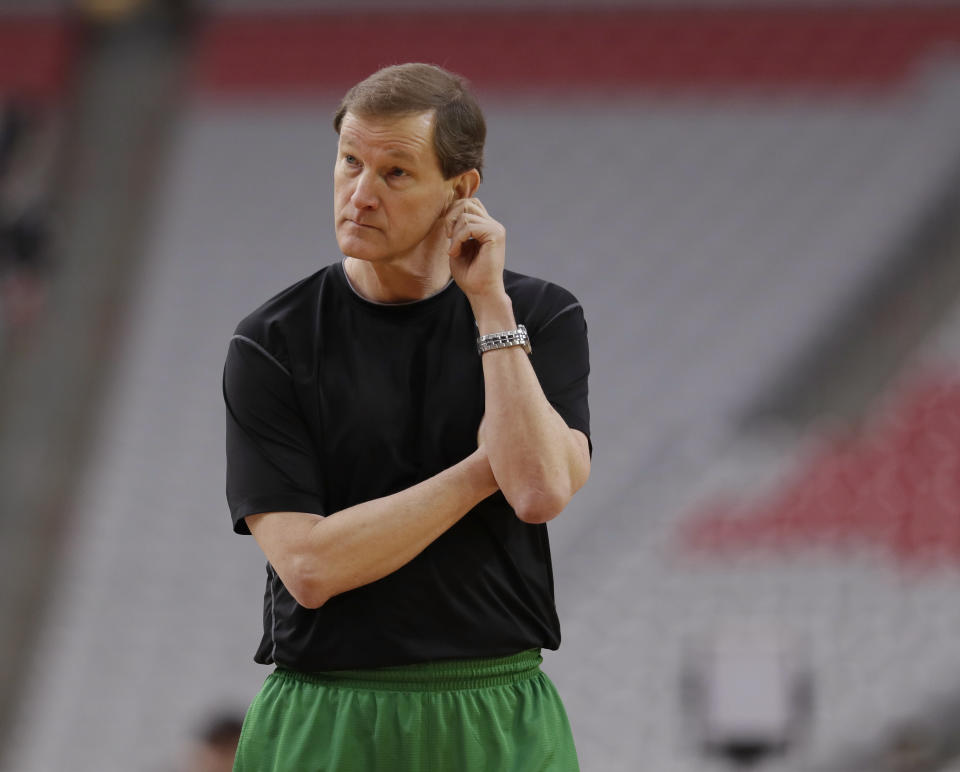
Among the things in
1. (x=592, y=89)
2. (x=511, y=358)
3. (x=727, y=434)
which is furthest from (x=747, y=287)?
(x=511, y=358)

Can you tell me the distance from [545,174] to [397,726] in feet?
23.6

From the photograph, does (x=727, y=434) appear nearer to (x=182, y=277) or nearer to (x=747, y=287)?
(x=747, y=287)

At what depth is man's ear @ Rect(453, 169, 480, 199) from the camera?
1.53 metres

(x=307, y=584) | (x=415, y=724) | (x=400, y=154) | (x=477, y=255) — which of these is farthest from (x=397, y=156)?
(x=415, y=724)

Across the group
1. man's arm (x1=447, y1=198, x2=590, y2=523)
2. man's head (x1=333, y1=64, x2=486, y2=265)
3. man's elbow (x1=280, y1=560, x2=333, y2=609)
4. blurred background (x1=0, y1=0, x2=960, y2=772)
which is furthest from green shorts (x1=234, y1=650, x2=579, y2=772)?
blurred background (x1=0, y1=0, x2=960, y2=772)

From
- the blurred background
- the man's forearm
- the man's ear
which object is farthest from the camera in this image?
the blurred background

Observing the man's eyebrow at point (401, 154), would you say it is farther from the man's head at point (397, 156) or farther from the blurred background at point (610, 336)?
the blurred background at point (610, 336)

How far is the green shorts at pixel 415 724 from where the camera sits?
149cm

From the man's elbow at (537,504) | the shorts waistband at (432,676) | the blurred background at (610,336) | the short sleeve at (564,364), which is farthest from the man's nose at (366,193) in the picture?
the blurred background at (610,336)

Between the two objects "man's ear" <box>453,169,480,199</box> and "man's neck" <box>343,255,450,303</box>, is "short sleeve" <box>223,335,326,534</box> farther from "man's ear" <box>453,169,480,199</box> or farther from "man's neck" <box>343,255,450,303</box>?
"man's ear" <box>453,169,480,199</box>

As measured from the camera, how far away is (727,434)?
706cm

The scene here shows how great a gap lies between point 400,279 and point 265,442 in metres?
0.23

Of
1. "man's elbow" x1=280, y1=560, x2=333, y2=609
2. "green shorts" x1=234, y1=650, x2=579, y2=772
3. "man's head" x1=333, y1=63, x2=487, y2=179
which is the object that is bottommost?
→ "green shorts" x1=234, y1=650, x2=579, y2=772

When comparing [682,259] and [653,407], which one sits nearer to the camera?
[653,407]
